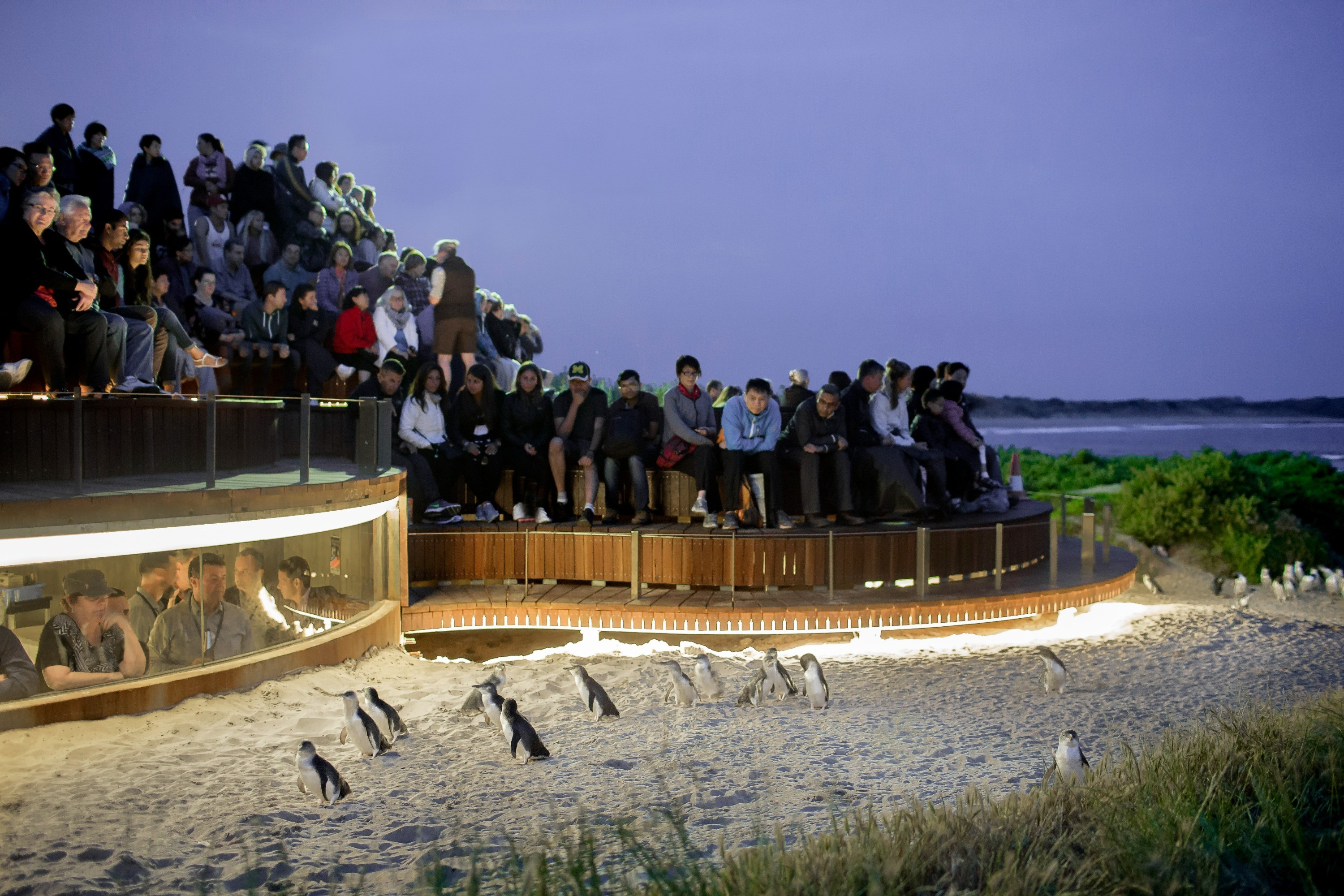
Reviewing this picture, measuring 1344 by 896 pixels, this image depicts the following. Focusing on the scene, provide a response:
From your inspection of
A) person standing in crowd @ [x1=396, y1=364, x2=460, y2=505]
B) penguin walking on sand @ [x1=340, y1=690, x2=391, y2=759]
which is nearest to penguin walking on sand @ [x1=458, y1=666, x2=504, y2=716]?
penguin walking on sand @ [x1=340, y1=690, x2=391, y2=759]

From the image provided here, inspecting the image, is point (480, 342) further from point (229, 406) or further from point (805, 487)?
point (229, 406)

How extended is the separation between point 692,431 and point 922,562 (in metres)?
2.70

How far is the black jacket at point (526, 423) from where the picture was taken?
1134cm

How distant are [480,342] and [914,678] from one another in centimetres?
827

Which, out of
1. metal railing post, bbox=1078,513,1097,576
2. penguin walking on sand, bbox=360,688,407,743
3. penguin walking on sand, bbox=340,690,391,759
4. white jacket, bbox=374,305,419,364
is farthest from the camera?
white jacket, bbox=374,305,419,364

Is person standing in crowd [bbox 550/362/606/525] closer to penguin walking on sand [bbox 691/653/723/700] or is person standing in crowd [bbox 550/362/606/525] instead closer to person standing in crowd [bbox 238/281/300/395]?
person standing in crowd [bbox 238/281/300/395]

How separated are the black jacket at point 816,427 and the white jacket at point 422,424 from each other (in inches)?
145

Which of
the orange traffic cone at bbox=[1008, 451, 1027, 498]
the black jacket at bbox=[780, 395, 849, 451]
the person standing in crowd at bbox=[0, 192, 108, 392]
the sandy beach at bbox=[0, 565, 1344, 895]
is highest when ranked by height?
the person standing in crowd at bbox=[0, 192, 108, 392]

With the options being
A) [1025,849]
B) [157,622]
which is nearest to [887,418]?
[1025,849]

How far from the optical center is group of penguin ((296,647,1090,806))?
5.58 meters

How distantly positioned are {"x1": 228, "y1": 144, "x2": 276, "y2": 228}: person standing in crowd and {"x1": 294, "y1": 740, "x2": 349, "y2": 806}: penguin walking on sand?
366 inches

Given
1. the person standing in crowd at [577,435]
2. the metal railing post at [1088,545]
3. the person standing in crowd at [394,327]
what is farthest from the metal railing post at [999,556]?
the person standing in crowd at [394,327]

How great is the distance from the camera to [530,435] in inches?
449

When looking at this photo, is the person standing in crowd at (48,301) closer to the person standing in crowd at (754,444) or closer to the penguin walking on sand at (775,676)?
the penguin walking on sand at (775,676)
